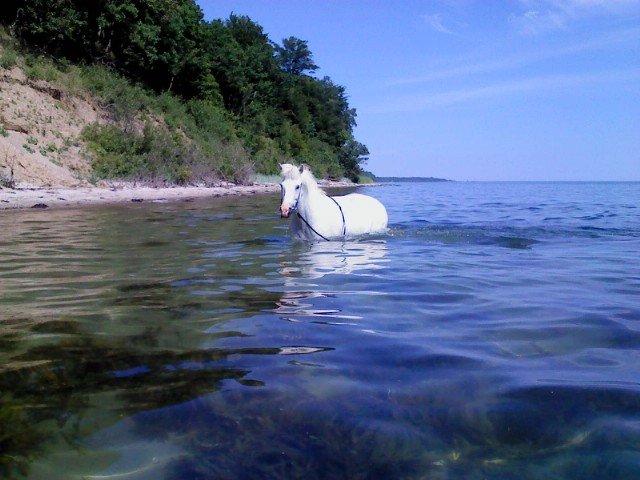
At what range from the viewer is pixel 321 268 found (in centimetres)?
623

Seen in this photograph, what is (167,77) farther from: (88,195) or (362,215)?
(362,215)

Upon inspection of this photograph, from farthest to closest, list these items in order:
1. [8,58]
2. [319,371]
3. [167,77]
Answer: [167,77] → [8,58] → [319,371]

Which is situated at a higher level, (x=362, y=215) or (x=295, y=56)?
(x=295, y=56)


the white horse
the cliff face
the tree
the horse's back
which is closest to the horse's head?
the white horse

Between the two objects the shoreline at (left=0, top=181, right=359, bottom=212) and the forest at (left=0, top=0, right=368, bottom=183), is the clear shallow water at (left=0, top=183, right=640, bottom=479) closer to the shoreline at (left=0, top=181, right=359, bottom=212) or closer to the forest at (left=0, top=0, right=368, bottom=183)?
the shoreline at (left=0, top=181, right=359, bottom=212)

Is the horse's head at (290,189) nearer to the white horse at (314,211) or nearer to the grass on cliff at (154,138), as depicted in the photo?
the white horse at (314,211)

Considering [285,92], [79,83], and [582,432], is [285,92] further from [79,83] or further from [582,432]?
[582,432]

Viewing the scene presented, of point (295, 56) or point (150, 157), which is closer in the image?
point (150, 157)

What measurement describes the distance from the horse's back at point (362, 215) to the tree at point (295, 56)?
6633cm

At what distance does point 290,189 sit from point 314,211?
26.8 inches

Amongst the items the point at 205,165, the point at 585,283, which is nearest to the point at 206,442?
the point at 585,283

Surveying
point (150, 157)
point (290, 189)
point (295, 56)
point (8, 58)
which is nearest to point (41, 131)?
point (8, 58)

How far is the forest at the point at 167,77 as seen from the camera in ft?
89.3

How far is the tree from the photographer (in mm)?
73312
